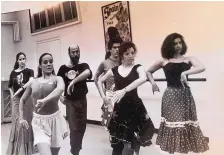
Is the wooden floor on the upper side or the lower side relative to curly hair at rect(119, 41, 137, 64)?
lower

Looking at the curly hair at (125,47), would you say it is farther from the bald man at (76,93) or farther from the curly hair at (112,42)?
the bald man at (76,93)

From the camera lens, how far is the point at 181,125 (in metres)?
1.50

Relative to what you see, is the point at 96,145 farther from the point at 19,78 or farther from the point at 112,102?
the point at 19,78

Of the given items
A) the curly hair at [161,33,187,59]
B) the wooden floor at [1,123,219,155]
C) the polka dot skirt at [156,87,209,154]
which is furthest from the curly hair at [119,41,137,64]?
the wooden floor at [1,123,219,155]

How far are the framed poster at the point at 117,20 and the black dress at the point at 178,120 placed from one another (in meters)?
0.28

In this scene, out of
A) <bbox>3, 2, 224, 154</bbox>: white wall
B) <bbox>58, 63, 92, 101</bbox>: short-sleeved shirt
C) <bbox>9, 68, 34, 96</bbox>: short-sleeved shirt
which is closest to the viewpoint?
<bbox>3, 2, 224, 154</bbox>: white wall

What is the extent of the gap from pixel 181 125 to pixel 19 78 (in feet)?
3.19

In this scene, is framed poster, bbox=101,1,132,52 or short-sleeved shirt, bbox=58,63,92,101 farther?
short-sleeved shirt, bbox=58,63,92,101

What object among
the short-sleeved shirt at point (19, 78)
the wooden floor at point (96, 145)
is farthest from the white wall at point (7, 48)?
the wooden floor at point (96, 145)

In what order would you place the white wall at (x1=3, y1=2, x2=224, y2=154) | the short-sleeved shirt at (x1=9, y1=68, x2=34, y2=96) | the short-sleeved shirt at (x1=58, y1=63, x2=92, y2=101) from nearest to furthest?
the white wall at (x1=3, y1=2, x2=224, y2=154), the short-sleeved shirt at (x1=58, y1=63, x2=92, y2=101), the short-sleeved shirt at (x1=9, y1=68, x2=34, y2=96)

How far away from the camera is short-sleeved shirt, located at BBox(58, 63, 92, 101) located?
65.1 inches

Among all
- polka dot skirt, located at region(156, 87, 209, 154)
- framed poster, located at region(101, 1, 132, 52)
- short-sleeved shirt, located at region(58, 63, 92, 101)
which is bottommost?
polka dot skirt, located at region(156, 87, 209, 154)

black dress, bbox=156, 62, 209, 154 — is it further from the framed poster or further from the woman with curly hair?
the framed poster

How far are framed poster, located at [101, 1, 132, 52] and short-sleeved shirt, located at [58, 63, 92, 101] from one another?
22cm
